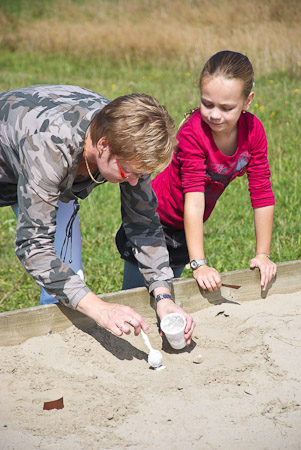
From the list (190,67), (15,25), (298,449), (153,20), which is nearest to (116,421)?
(298,449)

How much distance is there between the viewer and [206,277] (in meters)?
3.23

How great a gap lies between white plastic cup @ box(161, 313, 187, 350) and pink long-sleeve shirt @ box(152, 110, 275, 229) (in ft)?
2.02

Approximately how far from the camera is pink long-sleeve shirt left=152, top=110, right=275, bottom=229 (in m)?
3.07

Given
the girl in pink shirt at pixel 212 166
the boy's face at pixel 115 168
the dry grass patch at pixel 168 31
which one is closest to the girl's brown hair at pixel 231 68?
the girl in pink shirt at pixel 212 166

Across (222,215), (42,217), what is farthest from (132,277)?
(222,215)

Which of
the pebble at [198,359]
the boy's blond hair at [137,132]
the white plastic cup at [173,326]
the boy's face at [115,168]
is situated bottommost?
the pebble at [198,359]

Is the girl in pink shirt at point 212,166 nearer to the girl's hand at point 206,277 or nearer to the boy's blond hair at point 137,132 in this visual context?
the girl's hand at point 206,277

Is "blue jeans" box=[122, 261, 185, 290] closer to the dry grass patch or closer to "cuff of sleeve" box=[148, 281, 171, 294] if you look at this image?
"cuff of sleeve" box=[148, 281, 171, 294]

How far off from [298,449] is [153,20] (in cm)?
1260

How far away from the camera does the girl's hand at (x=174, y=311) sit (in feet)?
9.55

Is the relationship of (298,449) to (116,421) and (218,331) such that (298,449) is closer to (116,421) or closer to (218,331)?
(116,421)

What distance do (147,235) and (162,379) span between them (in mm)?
685

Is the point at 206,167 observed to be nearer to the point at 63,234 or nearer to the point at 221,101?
the point at 221,101

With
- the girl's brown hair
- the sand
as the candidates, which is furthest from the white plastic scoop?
the girl's brown hair
